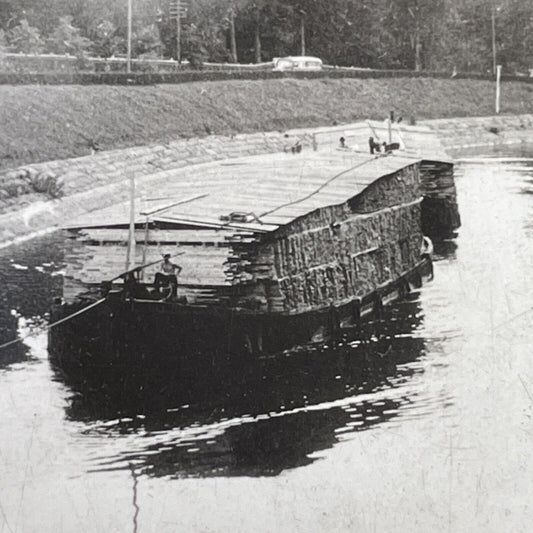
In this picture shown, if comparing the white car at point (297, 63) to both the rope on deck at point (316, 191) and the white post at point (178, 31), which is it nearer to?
the white post at point (178, 31)

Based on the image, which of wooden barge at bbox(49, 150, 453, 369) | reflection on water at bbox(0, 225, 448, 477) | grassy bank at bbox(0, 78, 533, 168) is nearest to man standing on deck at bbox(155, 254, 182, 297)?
wooden barge at bbox(49, 150, 453, 369)

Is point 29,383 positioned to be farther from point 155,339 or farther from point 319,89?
point 319,89

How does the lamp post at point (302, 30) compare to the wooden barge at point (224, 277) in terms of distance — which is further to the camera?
the lamp post at point (302, 30)

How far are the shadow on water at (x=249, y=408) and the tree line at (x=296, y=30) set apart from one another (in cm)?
5349

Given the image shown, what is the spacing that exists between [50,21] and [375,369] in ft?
216

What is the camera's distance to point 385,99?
89.4 m

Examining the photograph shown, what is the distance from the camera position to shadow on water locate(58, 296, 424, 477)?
18609mm

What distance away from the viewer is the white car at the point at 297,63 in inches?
3708

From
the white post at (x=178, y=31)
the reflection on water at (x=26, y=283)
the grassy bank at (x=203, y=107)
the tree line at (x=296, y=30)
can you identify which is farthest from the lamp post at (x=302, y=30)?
the reflection on water at (x=26, y=283)

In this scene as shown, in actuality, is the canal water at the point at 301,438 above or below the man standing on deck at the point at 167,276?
below

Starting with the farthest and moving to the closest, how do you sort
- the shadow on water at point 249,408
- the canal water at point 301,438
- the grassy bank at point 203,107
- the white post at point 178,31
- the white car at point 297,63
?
the white car at point 297,63, the white post at point 178,31, the grassy bank at point 203,107, the shadow on water at point 249,408, the canal water at point 301,438

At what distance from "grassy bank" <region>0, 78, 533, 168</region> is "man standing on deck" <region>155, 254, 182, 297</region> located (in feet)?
82.0

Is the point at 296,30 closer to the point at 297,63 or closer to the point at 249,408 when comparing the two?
the point at 297,63

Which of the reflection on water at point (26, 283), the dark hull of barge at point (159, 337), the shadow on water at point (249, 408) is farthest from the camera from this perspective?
the reflection on water at point (26, 283)
